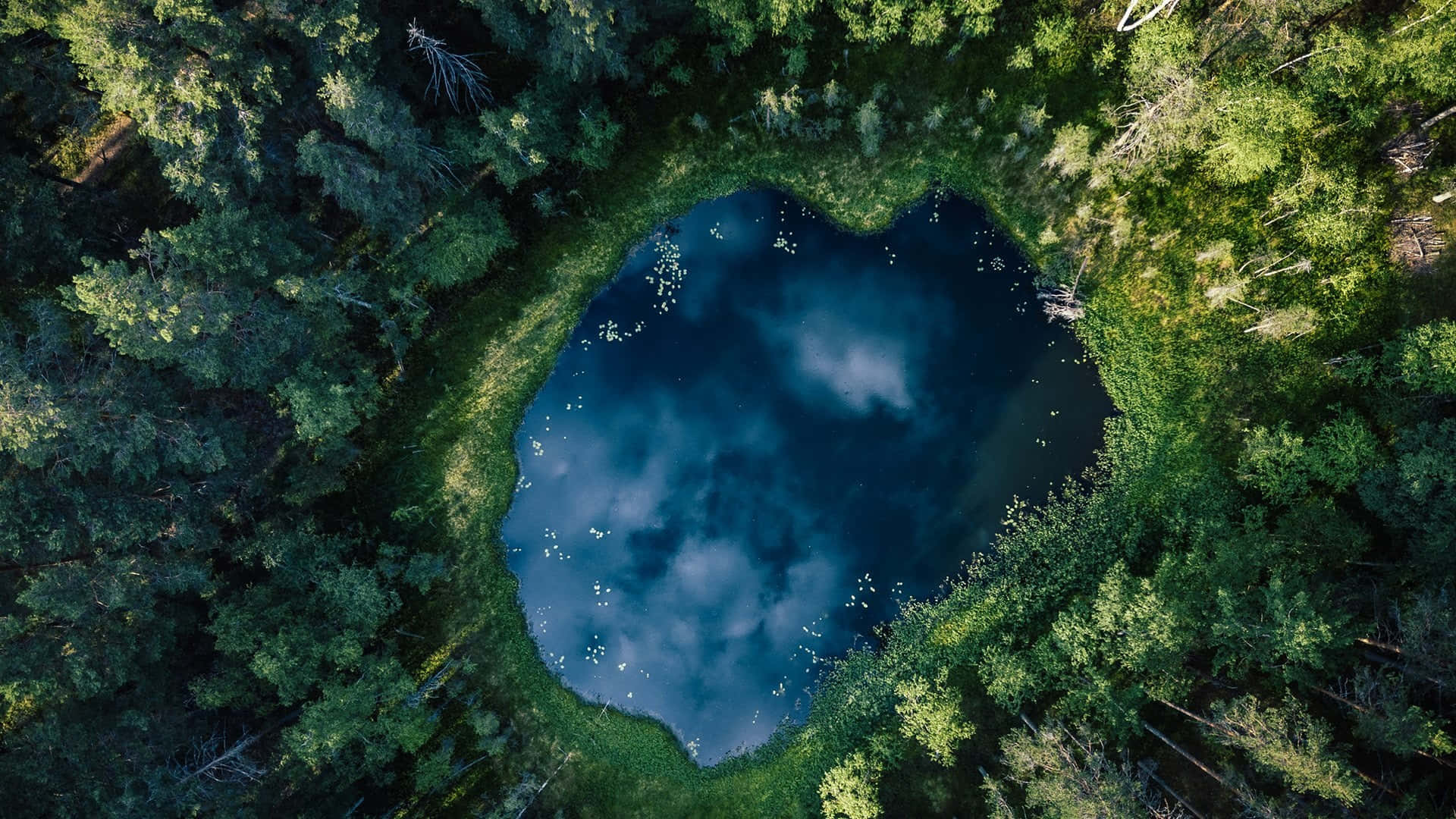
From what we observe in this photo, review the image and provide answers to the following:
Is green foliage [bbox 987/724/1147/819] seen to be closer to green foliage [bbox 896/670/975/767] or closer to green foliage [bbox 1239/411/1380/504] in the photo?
green foliage [bbox 896/670/975/767]

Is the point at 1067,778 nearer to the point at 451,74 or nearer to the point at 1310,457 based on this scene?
the point at 1310,457

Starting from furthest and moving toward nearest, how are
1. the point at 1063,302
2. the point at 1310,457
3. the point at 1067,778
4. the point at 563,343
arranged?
the point at 563,343
the point at 1063,302
the point at 1310,457
the point at 1067,778

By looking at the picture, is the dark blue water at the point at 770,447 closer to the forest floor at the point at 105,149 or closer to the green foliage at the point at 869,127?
the green foliage at the point at 869,127

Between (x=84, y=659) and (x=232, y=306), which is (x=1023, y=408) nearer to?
(x=232, y=306)

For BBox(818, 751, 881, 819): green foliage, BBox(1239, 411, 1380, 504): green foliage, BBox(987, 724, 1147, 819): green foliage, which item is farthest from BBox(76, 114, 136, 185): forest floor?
BBox(1239, 411, 1380, 504): green foliage

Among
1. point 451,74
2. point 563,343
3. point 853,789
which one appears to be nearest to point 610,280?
point 563,343

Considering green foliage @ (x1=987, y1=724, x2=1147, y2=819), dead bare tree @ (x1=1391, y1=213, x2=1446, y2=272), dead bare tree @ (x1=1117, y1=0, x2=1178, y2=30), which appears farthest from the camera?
dead bare tree @ (x1=1391, y1=213, x2=1446, y2=272)
